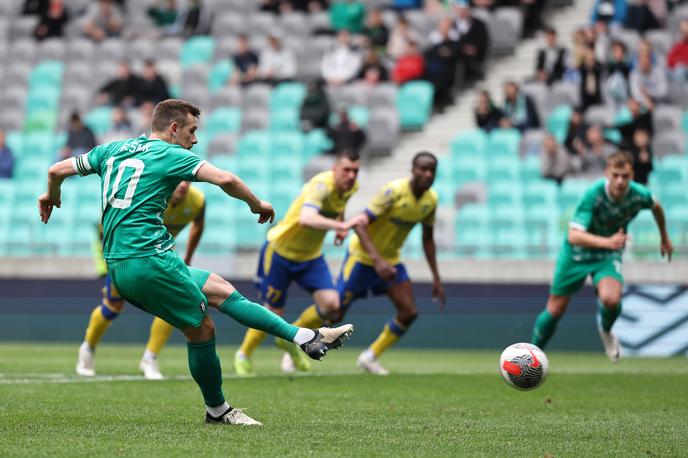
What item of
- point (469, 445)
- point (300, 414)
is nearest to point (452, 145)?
point (300, 414)

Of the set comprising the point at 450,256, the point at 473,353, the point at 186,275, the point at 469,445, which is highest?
the point at 186,275

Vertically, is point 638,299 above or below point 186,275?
below

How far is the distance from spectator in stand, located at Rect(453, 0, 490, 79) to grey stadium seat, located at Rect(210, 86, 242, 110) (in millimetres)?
4503

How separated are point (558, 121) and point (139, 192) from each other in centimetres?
1466

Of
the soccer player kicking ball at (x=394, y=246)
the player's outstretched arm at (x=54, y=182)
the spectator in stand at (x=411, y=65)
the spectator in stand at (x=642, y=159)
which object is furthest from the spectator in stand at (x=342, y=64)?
the player's outstretched arm at (x=54, y=182)

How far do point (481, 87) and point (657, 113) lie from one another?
4.10m

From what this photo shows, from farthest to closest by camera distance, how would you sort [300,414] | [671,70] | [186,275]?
[671,70]
[300,414]
[186,275]

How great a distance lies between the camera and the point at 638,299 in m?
17.7

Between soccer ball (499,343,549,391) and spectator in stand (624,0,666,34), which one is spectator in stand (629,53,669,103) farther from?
soccer ball (499,343,549,391)

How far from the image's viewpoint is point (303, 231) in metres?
13.1

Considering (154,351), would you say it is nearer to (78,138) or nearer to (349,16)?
(78,138)

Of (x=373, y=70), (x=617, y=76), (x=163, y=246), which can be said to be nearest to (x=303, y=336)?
(x=163, y=246)

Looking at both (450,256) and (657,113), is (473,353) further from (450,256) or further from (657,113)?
(657,113)

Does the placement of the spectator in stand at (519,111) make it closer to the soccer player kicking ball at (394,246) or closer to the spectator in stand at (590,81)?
the spectator in stand at (590,81)
